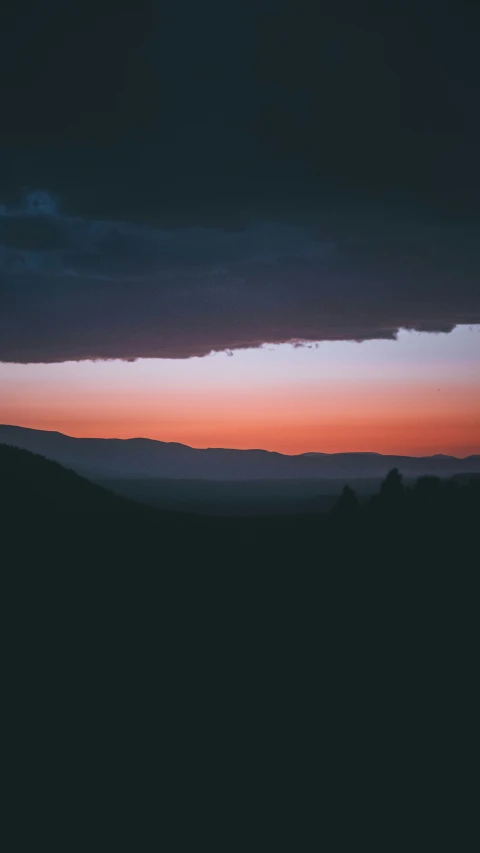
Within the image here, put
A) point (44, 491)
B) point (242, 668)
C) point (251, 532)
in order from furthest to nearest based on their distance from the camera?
1. point (251, 532)
2. point (44, 491)
3. point (242, 668)

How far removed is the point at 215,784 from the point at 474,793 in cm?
897

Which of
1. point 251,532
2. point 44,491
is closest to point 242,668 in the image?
point 251,532

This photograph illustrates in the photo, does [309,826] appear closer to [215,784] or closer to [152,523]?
[215,784]

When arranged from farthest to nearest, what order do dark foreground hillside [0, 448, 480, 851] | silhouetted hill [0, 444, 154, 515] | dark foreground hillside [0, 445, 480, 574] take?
silhouetted hill [0, 444, 154, 515] → dark foreground hillside [0, 445, 480, 574] → dark foreground hillside [0, 448, 480, 851]

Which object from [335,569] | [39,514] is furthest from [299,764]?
[39,514]

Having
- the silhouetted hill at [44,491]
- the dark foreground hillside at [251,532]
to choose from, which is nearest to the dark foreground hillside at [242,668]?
the dark foreground hillside at [251,532]

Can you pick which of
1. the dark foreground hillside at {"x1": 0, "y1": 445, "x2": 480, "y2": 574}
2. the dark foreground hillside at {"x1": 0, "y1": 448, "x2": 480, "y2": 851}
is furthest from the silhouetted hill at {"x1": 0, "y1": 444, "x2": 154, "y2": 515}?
the dark foreground hillside at {"x1": 0, "y1": 448, "x2": 480, "y2": 851}

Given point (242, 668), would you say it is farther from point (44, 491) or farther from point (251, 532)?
point (44, 491)

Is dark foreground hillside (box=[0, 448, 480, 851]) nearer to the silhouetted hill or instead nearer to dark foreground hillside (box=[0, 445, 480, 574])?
dark foreground hillside (box=[0, 445, 480, 574])

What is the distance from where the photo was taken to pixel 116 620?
32906mm

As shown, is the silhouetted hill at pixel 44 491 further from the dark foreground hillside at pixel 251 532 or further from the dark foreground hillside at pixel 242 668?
the dark foreground hillside at pixel 242 668

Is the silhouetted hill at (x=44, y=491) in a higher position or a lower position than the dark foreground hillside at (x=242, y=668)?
higher

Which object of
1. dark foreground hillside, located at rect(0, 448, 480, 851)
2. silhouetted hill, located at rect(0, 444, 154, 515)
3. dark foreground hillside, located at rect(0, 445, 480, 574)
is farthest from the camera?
silhouetted hill, located at rect(0, 444, 154, 515)

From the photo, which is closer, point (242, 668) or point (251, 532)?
point (242, 668)
